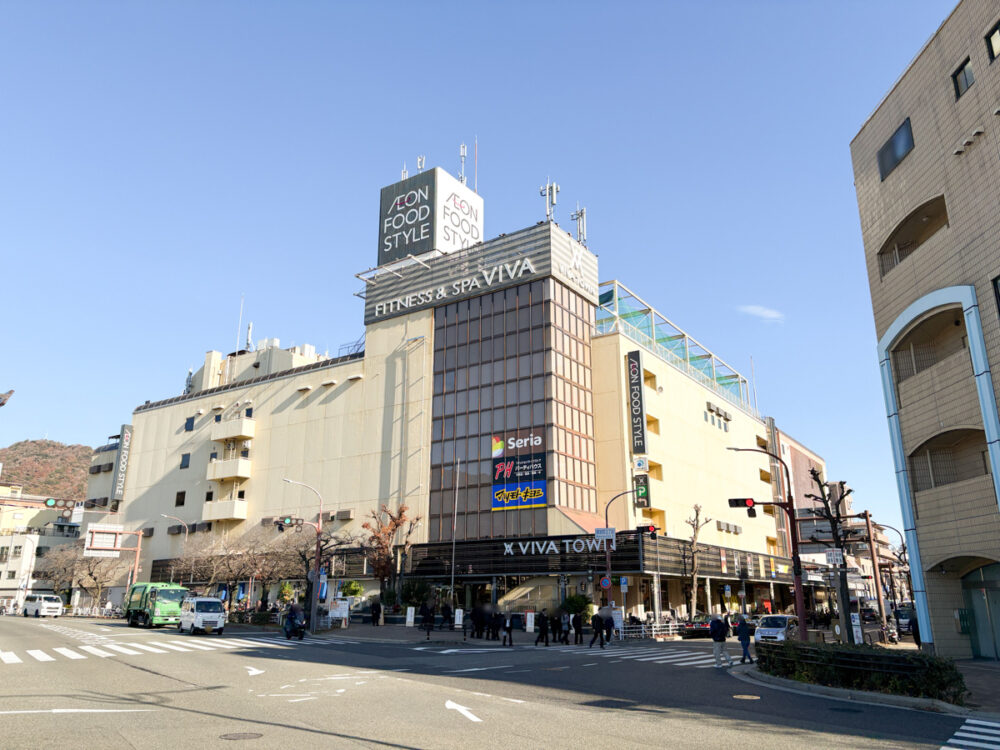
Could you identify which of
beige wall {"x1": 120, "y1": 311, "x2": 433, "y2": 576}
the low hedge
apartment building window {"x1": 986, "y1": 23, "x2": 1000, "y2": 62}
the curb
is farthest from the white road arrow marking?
beige wall {"x1": 120, "y1": 311, "x2": 433, "y2": 576}

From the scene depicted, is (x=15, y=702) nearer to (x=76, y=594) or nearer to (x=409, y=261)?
(x=409, y=261)

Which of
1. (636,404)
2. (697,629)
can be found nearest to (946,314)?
(697,629)

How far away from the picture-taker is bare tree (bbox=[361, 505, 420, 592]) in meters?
51.2

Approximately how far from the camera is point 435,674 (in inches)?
742

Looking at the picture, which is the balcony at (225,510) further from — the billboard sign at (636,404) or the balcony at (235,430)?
the billboard sign at (636,404)

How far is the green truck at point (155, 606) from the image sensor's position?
3894 cm

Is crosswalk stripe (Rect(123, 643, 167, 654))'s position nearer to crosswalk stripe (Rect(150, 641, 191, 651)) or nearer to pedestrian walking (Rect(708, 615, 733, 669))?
crosswalk stripe (Rect(150, 641, 191, 651))

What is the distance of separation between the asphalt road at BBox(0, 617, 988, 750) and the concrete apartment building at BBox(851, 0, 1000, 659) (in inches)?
444

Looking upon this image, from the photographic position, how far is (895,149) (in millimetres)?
29328

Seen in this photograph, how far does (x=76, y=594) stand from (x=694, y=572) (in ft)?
228

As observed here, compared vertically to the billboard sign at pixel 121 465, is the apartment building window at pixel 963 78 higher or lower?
higher

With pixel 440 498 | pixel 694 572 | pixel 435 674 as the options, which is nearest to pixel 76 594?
pixel 440 498

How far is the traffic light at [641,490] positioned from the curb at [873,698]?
1342 inches

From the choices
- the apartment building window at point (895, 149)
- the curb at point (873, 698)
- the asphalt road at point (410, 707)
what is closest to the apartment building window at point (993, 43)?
the apartment building window at point (895, 149)
